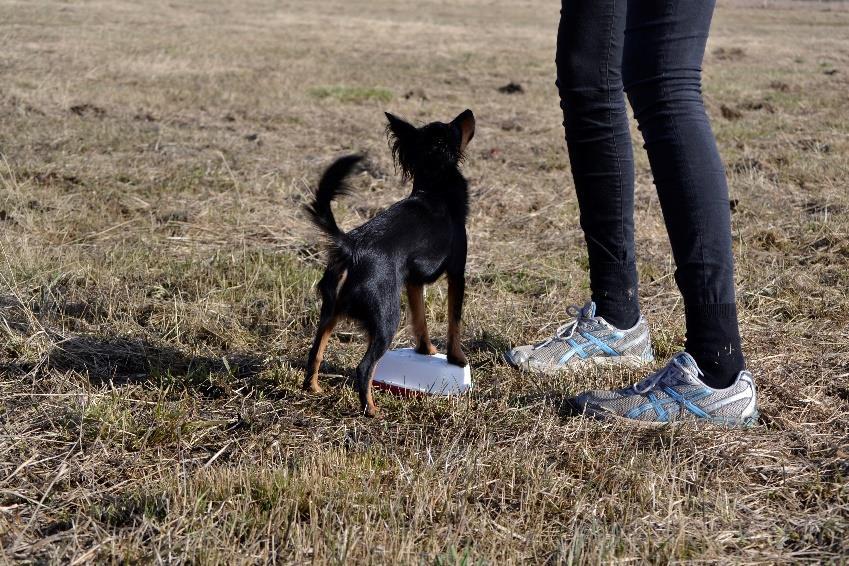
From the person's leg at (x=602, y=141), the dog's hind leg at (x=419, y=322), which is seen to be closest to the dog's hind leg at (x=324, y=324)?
the dog's hind leg at (x=419, y=322)

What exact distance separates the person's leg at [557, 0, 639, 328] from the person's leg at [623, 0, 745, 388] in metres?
0.38

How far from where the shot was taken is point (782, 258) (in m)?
4.77

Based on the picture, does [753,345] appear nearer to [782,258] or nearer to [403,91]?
[782,258]

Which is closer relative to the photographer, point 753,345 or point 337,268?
point 337,268

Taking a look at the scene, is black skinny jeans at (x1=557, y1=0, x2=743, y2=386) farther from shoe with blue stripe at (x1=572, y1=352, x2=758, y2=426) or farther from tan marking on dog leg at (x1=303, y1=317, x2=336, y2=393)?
tan marking on dog leg at (x1=303, y1=317, x2=336, y2=393)

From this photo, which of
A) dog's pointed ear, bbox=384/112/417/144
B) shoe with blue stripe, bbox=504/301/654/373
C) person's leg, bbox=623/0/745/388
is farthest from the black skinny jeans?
dog's pointed ear, bbox=384/112/417/144

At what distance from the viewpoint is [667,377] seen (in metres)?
2.67

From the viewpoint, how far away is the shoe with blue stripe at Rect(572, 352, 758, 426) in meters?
2.59

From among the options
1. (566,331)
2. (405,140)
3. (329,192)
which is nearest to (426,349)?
(566,331)

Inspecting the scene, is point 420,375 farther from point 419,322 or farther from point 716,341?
point 716,341

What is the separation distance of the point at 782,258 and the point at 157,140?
5473 mm

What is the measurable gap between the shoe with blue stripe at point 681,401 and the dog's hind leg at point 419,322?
0.71m

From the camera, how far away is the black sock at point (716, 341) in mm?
2564

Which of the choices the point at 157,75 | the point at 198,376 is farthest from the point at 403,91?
the point at 198,376
